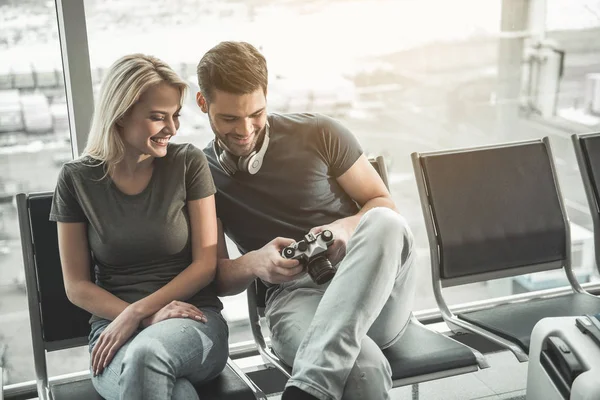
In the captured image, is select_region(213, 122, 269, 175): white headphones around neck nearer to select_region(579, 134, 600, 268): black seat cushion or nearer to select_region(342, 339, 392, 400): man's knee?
select_region(342, 339, 392, 400): man's knee

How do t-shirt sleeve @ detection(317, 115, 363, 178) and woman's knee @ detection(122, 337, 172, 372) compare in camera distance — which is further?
t-shirt sleeve @ detection(317, 115, 363, 178)

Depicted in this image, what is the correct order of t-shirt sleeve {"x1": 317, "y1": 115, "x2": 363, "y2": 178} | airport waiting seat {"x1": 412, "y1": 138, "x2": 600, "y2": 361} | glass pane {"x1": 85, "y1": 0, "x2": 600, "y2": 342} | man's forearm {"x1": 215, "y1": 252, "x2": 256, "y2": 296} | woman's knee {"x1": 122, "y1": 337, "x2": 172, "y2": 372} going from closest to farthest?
woman's knee {"x1": 122, "y1": 337, "x2": 172, "y2": 372}, man's forearm {"x1": 215, "y1": 252, "x2": 256, "y2": 296}, t-shirt sleeve {"x1": 317, "y1": 115, "x2": 363, "y2": 178}, airport waiting seat {"x1": 412, "y1": 138, "x2": 600, "y2": 361}, glass pane {"x1": 85, "y1": 0, "x2": 600, "y2": 342}

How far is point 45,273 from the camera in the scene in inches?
87.7

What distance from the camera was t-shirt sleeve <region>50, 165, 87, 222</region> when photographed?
6.80 feet

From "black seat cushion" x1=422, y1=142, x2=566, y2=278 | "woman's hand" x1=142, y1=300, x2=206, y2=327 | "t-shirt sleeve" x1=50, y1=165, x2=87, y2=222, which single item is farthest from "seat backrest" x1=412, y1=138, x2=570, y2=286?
"t-shirt sleeve" x1=50, y1=165, x2=87, y2=222

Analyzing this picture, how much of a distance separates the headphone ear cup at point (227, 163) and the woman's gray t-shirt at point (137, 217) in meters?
0.09

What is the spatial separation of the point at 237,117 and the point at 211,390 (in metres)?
0.77

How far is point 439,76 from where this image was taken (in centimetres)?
324

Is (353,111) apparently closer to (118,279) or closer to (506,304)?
(506,304)

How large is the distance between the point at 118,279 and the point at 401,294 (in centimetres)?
81

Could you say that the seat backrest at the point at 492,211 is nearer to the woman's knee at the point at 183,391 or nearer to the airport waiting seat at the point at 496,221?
the airport waiting seat at the point at 496,221

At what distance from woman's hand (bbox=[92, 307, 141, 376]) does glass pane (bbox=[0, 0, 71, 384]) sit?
0.95 m

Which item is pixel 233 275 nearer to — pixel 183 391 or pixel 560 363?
pixel 183 391

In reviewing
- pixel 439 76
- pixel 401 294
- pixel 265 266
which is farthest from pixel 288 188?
pixel 439 76
